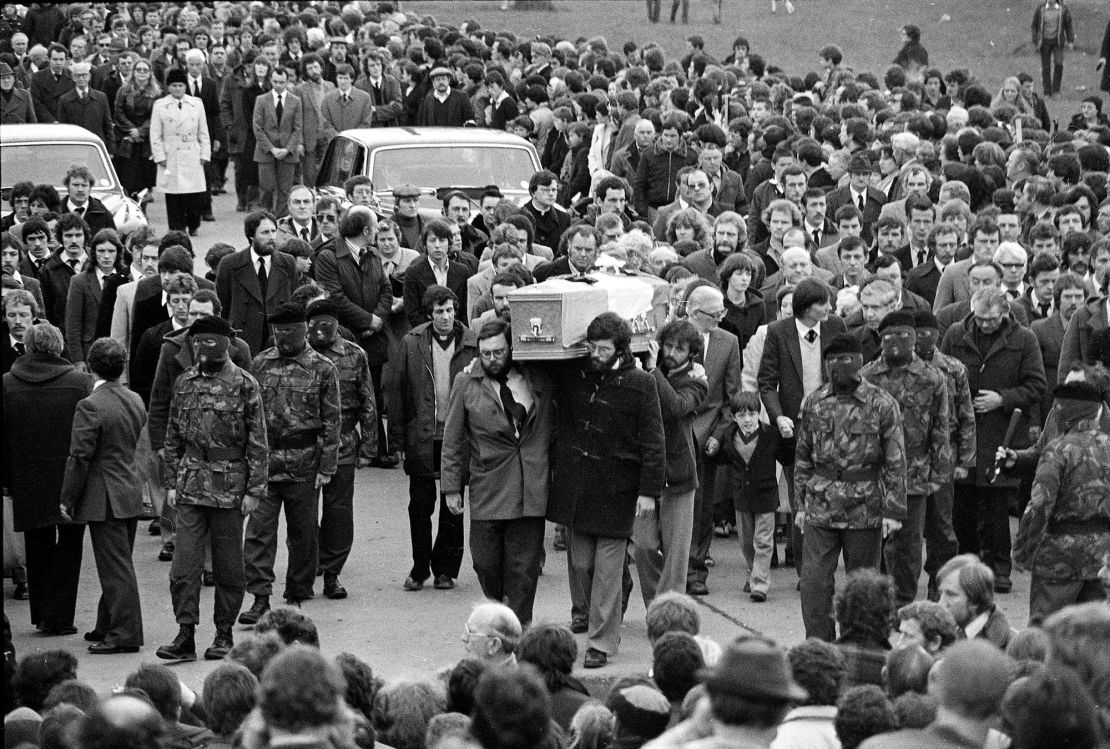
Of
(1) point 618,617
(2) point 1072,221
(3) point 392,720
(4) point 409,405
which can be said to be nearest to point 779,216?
(2) point 1072,221

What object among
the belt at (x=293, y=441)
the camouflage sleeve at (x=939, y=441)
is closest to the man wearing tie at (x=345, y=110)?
the belt at (x=293, y=441)

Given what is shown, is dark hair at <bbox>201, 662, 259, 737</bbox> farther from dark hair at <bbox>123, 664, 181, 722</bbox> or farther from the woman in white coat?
the woman in white coat

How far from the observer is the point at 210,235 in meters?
22.6

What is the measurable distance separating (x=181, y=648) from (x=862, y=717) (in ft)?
16.4

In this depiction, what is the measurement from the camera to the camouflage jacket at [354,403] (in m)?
11.3

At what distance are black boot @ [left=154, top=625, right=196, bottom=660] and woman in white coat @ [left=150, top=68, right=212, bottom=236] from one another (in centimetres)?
1233

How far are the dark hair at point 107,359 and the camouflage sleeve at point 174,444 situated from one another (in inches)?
14.2

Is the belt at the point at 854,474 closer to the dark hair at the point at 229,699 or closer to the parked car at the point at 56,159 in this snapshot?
the dark hair at the point at 229,699

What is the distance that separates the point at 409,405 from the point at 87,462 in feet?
7.49

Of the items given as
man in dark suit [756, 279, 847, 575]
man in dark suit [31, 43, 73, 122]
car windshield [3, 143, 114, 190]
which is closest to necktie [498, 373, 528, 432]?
man in dark suit [756, 279, 847, 575]

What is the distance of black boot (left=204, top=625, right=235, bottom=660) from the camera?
10070 millimetres

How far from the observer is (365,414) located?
11328 mm

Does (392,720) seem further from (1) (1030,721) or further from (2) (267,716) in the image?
(1) (1030,721)

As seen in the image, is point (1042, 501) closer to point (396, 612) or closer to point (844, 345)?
point (844, 345)
